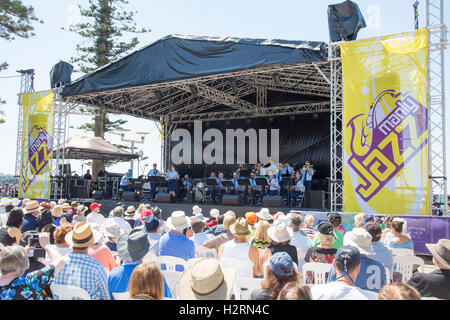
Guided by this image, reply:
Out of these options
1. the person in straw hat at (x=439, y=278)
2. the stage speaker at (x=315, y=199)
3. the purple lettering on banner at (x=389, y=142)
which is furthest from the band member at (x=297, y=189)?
the person in straw hat at (x=439, y=278)

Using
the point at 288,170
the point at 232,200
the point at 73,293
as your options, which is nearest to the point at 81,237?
the point at 73,293

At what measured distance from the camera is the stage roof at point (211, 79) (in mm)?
10039

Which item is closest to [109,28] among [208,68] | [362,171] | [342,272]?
[208,68]

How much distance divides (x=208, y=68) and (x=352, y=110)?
4.37 m

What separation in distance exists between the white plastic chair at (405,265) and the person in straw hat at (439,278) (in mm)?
1028

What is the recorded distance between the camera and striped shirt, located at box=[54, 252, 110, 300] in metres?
2.71

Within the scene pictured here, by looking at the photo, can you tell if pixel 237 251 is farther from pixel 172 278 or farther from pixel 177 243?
pixel 172 278

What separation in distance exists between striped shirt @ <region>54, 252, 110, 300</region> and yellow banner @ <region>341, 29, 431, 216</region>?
22.2ft

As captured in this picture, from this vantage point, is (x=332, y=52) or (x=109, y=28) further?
(x=109, y=28)

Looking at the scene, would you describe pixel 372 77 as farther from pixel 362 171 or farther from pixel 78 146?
pixel 78 146

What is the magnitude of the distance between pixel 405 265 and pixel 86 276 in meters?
3.24

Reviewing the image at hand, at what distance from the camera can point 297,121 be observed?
54.1ft

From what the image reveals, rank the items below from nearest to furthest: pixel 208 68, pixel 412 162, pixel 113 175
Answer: pixel 412 162, pixel 208 68, pixel 113 175

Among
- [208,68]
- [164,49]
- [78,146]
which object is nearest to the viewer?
[208,68]
